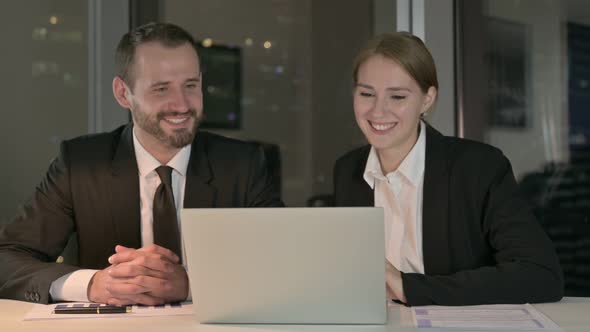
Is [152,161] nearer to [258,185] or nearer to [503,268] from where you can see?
[258,185]

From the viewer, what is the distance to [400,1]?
370cm

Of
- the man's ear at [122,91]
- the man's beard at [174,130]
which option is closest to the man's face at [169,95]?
the man's beard at [174,130]

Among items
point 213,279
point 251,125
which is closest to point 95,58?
point 251,125

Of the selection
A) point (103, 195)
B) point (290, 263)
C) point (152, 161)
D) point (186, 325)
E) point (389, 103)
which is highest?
point (389, 103)

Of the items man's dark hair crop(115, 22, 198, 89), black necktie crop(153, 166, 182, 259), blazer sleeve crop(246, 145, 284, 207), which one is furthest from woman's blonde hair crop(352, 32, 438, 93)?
black necktie crop(153, 166, 182, 259)

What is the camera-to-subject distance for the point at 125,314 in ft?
5.97

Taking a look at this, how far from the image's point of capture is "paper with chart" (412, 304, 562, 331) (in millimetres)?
1605

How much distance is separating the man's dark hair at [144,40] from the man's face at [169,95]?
0.02 metres

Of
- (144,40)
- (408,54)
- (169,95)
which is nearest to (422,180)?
(408,54)

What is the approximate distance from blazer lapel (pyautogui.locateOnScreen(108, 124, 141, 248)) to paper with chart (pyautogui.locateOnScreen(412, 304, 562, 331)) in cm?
102

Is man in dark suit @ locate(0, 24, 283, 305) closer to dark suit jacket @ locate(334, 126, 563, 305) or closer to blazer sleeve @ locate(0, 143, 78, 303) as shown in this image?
blazer sleeve @ locate(0, 143, 78, 303)

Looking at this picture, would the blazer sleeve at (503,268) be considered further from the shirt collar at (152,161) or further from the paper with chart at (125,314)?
the shirt collar at (152,161)

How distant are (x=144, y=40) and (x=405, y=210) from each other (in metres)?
1.00

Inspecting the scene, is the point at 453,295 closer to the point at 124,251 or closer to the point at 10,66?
the point at 124,251
